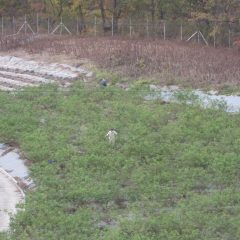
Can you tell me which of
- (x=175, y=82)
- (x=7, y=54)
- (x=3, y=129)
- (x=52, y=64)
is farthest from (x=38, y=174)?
(x=7, y=54)

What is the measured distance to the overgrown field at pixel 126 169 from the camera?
11.1m

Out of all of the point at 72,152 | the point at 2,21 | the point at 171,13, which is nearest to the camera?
the point at 72,152

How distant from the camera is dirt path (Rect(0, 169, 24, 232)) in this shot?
1224 cm

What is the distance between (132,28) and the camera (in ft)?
131

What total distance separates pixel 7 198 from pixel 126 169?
2.50 metres

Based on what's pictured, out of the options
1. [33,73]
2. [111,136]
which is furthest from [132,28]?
[111,136]

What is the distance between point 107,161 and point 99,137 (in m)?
2.10

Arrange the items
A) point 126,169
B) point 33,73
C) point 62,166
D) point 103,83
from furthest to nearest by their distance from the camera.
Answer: point 33,73 → point 103,83 → point 62,166 → point 126,169

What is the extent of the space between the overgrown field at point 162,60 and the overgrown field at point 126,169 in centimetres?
285

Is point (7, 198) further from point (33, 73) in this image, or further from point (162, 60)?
point (33, 73)

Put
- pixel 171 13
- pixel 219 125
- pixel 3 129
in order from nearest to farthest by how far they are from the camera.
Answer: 1. pixel 219 125
2. pixel 3 129
3. pixel 171 13

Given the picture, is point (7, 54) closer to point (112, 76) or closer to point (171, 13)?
point (112, 76)

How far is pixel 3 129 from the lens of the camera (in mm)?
18500

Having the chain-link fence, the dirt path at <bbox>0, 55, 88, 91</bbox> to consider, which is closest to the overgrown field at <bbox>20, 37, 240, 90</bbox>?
the dirt path at <bbox>0, 55, 88, 91</bbox>
